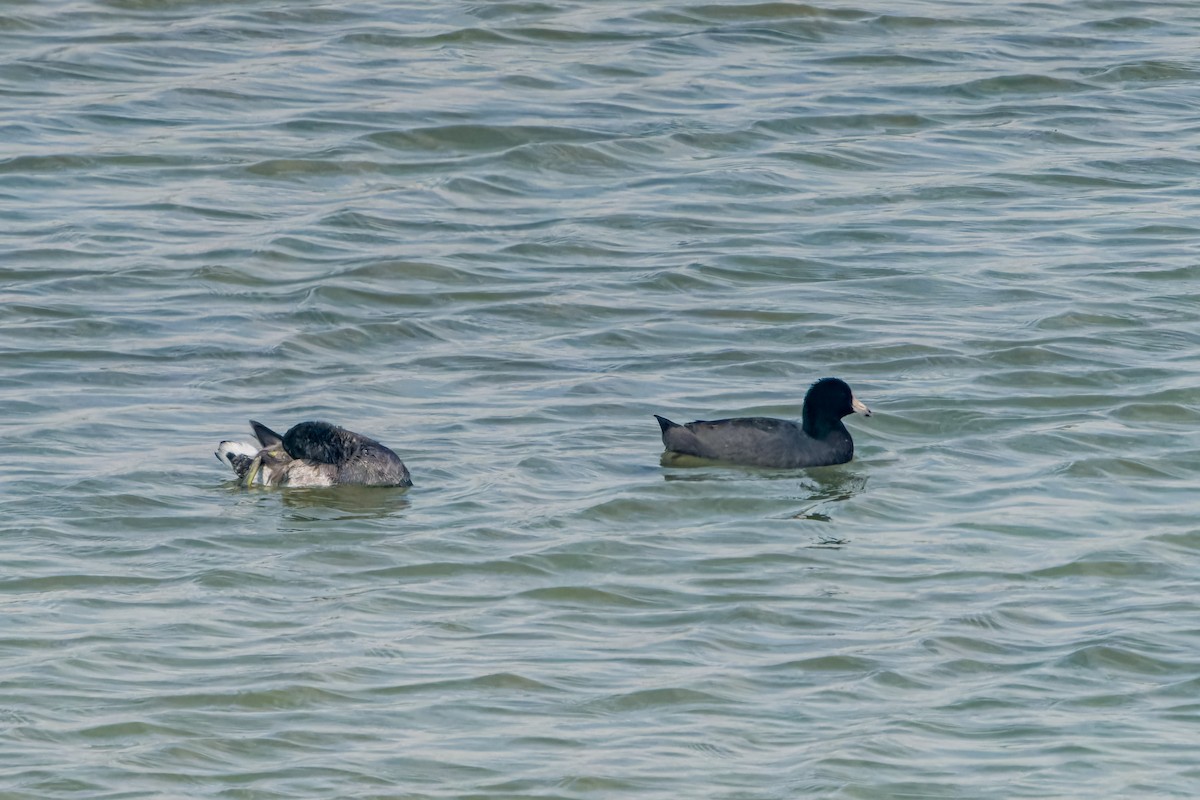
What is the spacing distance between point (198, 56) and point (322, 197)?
3.78 meters

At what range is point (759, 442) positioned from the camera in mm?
13461

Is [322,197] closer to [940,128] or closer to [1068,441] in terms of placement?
[940,128]

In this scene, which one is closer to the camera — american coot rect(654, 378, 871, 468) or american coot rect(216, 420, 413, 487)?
american coot rect(216, 420, 413, 487)

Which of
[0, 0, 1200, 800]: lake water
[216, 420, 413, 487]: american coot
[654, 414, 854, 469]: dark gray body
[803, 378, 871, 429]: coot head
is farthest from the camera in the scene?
[803, 378, 871, 429]: coot head

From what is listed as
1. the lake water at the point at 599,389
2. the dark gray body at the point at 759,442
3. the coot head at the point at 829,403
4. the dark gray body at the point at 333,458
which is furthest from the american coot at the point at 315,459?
the coot head at the point at 829,403

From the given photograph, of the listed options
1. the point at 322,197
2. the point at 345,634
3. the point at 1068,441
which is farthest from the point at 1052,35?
the point at 345,634

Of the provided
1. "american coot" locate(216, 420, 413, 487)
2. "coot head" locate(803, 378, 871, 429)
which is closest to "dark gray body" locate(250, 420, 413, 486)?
"american coot" locate(216, 420, 413, 487)

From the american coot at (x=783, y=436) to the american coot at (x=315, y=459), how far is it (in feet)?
5.29

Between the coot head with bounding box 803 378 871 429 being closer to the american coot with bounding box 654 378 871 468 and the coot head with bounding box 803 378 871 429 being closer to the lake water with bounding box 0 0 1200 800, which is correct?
the american coot with bounding box 654 378 871 468

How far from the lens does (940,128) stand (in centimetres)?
2098

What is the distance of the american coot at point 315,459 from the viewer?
1264 centimetres

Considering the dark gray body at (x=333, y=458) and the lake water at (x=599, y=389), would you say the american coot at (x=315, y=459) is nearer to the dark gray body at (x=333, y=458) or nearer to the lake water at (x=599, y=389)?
the dark gray body at (x=333, y=458)

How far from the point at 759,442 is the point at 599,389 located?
1.56m

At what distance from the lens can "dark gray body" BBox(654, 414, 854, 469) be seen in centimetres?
1310
